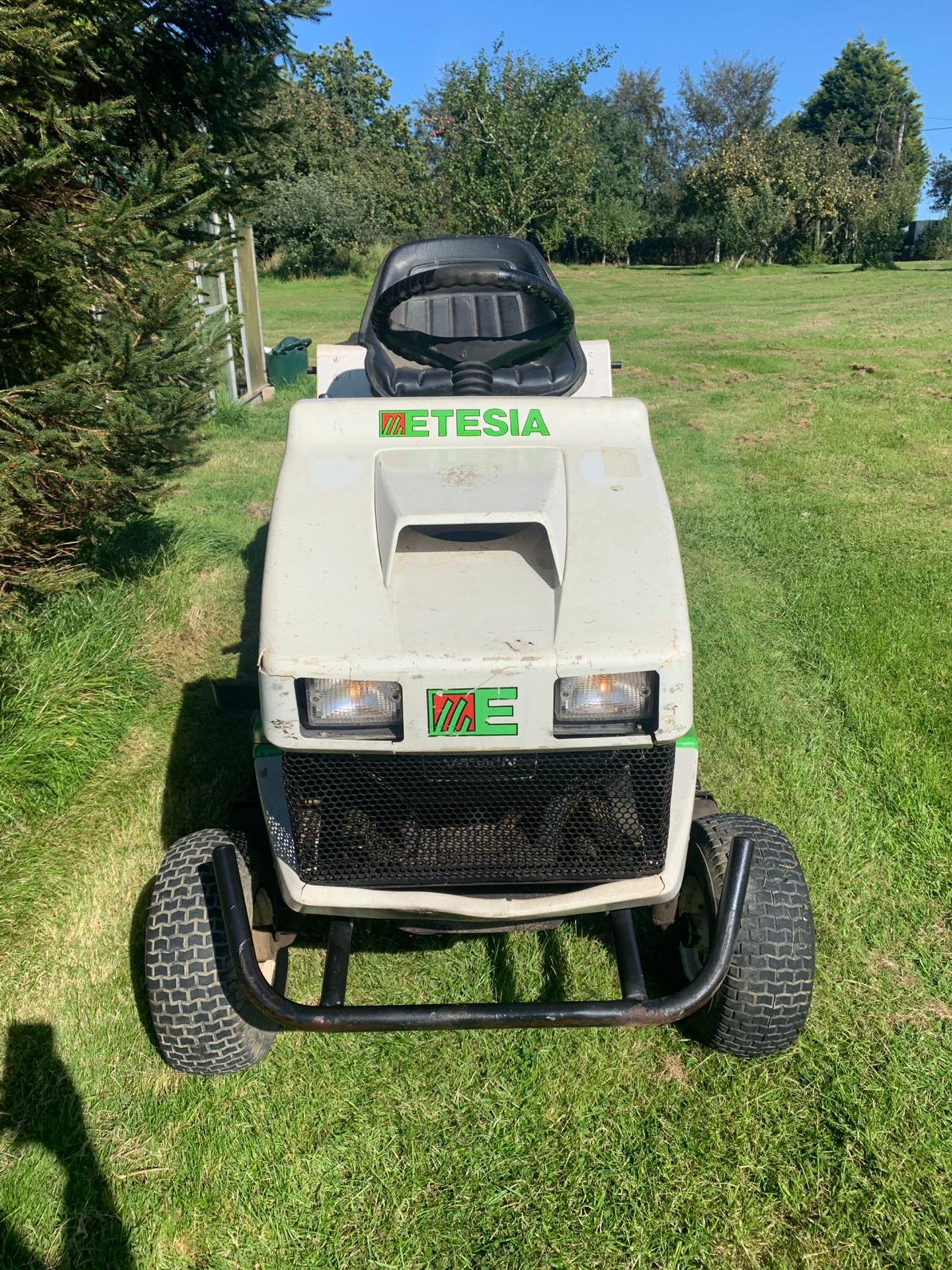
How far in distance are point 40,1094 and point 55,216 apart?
2.54 m

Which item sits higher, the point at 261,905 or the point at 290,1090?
the point at 261,905

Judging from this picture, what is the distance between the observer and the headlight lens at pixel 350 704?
186 cm

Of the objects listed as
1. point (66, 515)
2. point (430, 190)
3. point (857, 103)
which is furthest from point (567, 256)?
point (66, 515)

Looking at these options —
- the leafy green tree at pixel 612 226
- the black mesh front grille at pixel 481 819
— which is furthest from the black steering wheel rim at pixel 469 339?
the leafy green tree at pixel 612 226

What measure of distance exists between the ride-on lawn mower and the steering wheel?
50cm

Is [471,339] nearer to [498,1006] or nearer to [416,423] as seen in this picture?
[416,423]

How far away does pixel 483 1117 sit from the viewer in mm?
2229

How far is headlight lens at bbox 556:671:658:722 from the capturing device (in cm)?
186

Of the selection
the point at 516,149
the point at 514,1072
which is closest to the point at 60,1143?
the point at 514,1072

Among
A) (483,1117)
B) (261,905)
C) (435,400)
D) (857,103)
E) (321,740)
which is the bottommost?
(483,1117)

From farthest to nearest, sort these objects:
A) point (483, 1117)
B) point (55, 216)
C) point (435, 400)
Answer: point (55, 216), point (435, 400), point (483, 1117)

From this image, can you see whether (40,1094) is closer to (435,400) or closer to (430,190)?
(435,400)

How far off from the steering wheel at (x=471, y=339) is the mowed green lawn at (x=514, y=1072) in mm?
1694

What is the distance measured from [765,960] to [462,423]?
1.52 m
